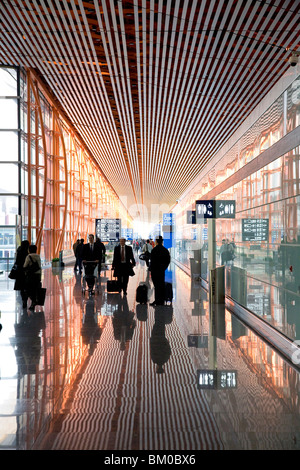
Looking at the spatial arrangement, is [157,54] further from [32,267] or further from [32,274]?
[32,274]

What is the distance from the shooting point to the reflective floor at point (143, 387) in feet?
12.8

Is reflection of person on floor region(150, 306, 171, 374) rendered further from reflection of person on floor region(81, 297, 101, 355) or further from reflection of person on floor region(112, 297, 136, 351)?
reflection of person on floor region(81, 297, 101, 355)

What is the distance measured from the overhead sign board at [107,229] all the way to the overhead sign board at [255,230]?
1139 centimetres

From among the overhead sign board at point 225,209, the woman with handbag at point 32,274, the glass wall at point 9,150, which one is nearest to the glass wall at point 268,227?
the overhead sign board at point 225,209

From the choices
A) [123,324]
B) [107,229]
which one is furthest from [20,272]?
[107,229]

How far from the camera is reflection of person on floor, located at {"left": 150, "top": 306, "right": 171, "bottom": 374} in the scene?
21.2 feet

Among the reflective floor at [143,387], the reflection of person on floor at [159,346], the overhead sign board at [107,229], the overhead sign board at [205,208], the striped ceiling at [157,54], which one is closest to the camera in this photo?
the reflective floor at [143,387]

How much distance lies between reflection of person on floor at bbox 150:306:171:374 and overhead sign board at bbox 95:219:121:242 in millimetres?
12468

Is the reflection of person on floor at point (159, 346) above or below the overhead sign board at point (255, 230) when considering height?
below

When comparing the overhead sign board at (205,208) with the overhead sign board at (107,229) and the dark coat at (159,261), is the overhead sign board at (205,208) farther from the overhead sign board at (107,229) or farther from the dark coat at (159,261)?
the overhead sign board at (107,229)

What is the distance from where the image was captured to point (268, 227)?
904 centimetres

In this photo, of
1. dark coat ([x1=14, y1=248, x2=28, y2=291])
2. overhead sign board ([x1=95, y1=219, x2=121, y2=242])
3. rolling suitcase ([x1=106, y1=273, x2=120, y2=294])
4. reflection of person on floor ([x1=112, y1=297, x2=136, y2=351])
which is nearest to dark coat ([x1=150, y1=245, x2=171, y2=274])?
reflection of person on floor ([x1=112, y1=297, x2=136, y2=351])

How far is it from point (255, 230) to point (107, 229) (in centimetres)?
1295
